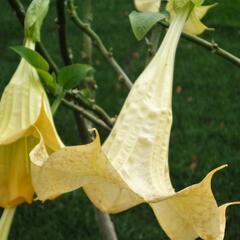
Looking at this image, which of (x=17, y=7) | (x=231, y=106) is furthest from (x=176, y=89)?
(x=17, y=7)

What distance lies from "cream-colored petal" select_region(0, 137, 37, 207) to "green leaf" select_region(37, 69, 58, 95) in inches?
5.8

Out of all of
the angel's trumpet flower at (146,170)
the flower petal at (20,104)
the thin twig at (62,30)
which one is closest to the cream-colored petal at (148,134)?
the angel's trumpet flower at (146,170)

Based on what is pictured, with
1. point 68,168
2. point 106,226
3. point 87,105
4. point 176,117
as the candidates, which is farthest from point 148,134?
point 176,117

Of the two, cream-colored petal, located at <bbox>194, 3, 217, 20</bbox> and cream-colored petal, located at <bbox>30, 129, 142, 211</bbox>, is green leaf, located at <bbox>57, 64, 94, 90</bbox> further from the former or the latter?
cream-colored petal, located at <bbox>30, 129, 142, 211</bbox>

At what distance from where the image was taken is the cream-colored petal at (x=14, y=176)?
0.82 m

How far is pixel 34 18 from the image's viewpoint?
938 millimetres

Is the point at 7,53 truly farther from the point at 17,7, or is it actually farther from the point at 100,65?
the point at 17,7

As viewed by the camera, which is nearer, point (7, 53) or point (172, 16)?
point (172, 16)

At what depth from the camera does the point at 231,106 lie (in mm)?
4480

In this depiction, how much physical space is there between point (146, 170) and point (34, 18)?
339 mm

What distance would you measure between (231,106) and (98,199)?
385 cm

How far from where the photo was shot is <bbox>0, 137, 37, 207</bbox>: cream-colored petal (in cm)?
82

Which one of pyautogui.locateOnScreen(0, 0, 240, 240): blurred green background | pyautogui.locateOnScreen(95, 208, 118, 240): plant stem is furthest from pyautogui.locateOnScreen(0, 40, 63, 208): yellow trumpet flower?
pyautogui.locateOnScreen(95, 208, 118, 240): plant stem

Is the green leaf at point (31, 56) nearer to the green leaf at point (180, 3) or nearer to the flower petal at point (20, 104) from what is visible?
the flower petal at point (20, 104)
